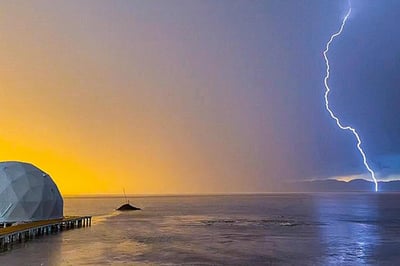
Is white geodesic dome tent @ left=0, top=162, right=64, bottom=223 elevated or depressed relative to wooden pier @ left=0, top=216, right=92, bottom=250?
elevated

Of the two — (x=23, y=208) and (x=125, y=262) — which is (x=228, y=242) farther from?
(x=23, y=208)

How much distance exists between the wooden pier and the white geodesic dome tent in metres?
2.08

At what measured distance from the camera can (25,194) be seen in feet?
181

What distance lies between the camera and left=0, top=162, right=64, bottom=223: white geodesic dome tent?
53688 mm

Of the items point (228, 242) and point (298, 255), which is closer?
point (298, 255)

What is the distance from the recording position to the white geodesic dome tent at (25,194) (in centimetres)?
5369

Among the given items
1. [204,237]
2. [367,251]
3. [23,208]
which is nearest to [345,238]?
[367,251]

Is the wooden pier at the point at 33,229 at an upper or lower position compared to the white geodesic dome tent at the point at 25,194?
lower

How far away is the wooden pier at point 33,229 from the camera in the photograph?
1602 inches

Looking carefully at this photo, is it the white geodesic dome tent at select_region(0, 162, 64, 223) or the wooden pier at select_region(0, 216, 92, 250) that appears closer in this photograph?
the wooden pier at select_region(0, 216, 92, 250)

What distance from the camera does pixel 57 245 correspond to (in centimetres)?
4106

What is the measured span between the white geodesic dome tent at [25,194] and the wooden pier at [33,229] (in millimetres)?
2079

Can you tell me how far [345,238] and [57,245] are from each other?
26482 millimetres

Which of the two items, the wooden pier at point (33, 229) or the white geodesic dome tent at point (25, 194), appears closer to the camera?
the wooden pier at point (33, 229)
